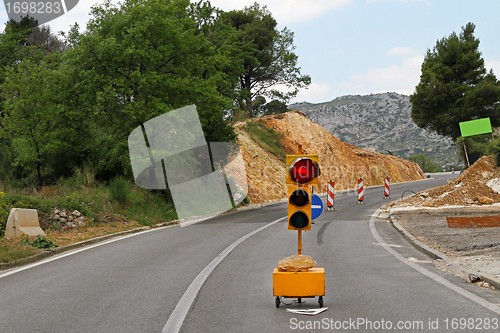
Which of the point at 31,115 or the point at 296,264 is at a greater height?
the point at 31,115

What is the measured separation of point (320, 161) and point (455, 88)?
46.2ft

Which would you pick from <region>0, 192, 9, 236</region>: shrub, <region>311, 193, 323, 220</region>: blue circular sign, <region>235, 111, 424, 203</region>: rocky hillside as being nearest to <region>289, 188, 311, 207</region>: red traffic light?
<region>311, 193, 323, 220</region>: blue circular sign

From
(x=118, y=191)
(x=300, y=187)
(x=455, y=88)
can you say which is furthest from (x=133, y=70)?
(x=455, y=88)

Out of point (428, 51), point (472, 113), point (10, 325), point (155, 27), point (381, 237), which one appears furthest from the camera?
point (428, 51)

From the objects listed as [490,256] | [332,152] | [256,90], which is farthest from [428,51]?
[490,256]

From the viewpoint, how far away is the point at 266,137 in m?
46.4

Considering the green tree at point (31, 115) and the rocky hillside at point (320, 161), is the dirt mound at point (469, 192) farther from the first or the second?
the green tree at point (31, 115)

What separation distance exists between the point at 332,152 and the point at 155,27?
3403 centimetres

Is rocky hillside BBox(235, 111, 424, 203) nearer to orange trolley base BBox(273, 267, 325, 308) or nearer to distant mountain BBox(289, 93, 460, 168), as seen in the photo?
orange trolley base BBox(273, 267, 325, 308)

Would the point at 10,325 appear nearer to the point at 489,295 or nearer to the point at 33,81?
the point at 489,295

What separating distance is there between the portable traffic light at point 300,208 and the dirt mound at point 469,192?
1716cm

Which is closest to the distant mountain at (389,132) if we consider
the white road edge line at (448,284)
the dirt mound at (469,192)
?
the dirt mound at (469,192)

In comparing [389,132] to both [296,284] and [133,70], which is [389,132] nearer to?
[133,70]

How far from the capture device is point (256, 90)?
51.6m
